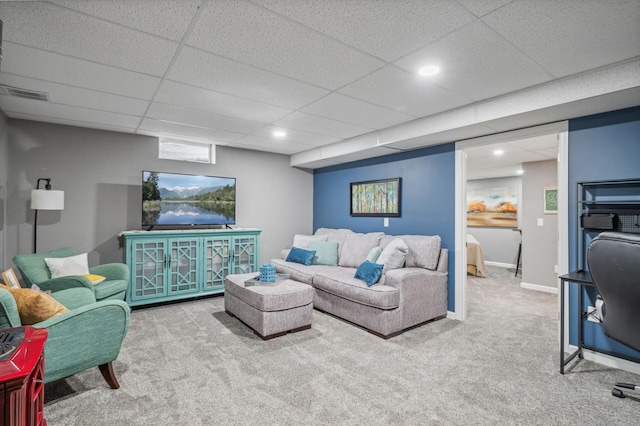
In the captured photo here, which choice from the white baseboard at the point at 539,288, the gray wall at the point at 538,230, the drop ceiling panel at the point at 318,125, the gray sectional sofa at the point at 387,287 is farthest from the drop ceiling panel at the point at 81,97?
the white baseboard at the point at 539,288

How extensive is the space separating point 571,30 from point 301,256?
3.73 m

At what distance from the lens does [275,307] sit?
3086mm

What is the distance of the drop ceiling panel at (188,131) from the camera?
153 inches

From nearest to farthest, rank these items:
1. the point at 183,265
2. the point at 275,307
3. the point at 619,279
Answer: the point at 619,279
the point at 275,307
the point at 183,265

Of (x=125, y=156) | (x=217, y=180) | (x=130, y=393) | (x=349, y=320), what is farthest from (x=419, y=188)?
(x=125, y=156)

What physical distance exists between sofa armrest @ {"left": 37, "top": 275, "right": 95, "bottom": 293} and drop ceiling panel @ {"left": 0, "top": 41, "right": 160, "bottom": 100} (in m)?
1.78

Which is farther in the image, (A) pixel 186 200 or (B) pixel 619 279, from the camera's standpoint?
(A) pixel 186 200

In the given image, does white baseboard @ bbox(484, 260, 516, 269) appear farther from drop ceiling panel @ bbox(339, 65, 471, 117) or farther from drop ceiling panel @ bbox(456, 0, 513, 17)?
drop ceiling panel @ bbox(456, 0, 513, 17)

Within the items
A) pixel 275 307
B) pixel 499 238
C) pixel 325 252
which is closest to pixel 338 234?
pixel 325 252

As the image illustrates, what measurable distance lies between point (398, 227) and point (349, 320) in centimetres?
164

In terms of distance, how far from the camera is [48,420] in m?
1.87

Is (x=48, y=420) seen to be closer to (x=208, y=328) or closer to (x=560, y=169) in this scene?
(x=208, y=328)

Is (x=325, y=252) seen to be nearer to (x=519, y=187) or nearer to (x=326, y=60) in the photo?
(x=326, y=60)

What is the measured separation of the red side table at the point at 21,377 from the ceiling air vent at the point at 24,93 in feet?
7.54
